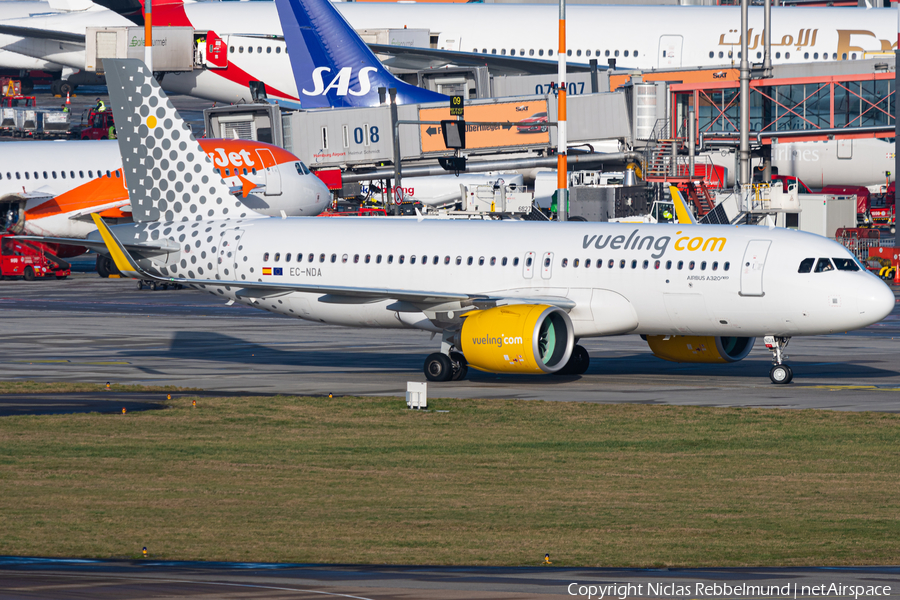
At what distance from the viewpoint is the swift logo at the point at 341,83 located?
68375mm

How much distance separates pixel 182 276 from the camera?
35.4 metres

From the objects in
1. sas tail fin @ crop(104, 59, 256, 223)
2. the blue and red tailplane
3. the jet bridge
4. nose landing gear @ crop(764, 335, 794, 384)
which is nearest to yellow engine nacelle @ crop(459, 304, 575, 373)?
nose landing gear @ crop(764, 335, 794, 384)

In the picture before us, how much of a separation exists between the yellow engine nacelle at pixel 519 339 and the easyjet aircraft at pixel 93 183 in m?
30.7

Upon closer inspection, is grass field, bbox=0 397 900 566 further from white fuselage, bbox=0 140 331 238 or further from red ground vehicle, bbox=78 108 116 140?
red ground vehicle, bbox=78 108 116 140

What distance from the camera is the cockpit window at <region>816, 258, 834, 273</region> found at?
29906 mm

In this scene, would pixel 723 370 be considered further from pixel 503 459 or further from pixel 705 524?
pixel 705 524

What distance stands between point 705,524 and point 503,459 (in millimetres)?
5669

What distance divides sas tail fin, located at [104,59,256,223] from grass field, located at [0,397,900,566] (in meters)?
9.18

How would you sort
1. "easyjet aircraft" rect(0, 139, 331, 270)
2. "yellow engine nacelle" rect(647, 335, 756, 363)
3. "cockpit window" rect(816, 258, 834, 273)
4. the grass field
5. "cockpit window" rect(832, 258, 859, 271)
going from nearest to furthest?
the grass field, "cockpit window" rect(816, 258, 834, 273), "cockpit window" rect(832, 258, 859, 271), "yellow engine nacelle" rect(647, 335, 756, 363), "easyjet aircraft" rect(0, 139, 331, 270)

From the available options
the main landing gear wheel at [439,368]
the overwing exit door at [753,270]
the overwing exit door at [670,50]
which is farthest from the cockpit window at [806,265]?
the overwing exit door at [670,50]

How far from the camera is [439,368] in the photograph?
32375 millimetres

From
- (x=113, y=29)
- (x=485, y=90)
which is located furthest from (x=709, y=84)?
(x=113, y=29)

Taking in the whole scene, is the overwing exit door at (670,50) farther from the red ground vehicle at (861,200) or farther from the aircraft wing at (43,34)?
the aircraft wing at (43,34)

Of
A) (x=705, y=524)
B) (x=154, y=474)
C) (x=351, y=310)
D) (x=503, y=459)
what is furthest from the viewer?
(x=351, y=310)
